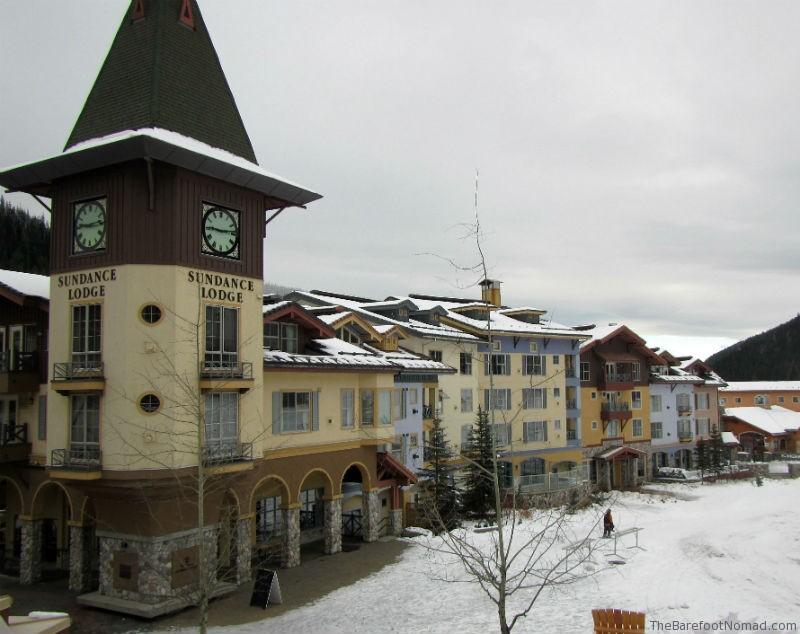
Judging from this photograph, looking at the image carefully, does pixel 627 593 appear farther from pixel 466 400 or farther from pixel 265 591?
pixel 466 400

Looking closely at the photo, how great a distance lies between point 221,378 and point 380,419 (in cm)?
1128

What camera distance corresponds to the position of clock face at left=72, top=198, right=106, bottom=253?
77.7 ft

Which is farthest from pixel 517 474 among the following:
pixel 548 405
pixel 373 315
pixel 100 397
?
pixel 100 397

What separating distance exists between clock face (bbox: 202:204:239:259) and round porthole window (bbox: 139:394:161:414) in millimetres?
5107

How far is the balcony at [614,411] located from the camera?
59188 millimetres

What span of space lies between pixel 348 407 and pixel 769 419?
7422 cm

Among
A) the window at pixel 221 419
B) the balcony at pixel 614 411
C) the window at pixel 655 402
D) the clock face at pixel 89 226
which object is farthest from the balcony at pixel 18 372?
the window at pixel 655 402

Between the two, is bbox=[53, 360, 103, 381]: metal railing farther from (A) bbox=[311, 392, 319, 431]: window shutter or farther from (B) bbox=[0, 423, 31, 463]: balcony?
(A) bbox=[311, 392, 319, 431]: window shutter

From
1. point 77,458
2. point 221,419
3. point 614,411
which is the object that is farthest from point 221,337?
point 614,411

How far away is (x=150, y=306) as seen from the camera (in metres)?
22.8

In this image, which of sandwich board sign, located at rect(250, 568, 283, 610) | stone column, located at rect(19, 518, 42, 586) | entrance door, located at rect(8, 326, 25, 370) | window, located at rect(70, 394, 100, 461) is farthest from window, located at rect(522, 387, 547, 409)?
window, located at rect(70, 394, 100, 461)

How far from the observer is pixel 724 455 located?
71.2 meters

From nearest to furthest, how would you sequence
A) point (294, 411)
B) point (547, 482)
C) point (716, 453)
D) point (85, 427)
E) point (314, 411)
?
point (85, 427), point (294, 411), point (314, 411), point (547, 482), point (716, 453)

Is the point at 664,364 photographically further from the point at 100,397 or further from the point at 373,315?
the point at 100,397
